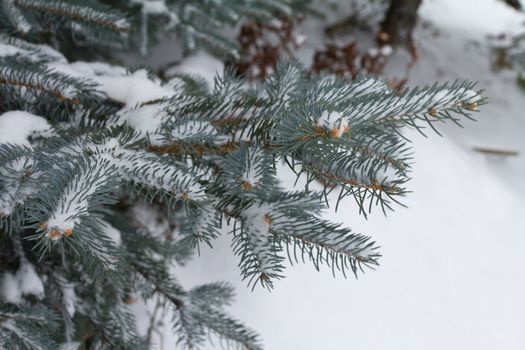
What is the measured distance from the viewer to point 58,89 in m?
0.96

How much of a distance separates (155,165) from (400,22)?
3.62 metres

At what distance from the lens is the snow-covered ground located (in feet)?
5.43

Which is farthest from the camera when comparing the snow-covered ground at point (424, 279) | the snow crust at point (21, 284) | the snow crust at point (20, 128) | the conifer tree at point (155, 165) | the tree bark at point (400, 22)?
the tree bark at point (400, 22)

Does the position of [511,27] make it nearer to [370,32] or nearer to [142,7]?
[370,32]

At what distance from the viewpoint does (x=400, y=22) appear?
390 centimetres

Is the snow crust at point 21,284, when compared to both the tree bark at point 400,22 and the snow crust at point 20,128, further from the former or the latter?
the tree bark at point 400,22

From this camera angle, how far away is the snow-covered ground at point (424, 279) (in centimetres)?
166

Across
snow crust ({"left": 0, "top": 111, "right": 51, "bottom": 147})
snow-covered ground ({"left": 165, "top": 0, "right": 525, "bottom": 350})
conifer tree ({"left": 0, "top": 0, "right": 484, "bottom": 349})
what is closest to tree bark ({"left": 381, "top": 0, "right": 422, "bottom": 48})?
snow-covered ground ({"left": 165, "top": 0, "right": 525, "bottom": 350})

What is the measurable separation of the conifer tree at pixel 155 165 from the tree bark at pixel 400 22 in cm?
305

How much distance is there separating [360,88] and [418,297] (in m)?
1.31

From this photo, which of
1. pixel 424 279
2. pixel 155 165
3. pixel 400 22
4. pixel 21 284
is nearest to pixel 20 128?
pixel 155 165

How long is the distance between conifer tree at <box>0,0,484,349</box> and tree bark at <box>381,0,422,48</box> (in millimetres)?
3053

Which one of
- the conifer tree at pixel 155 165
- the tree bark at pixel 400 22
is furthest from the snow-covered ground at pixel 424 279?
the tree bark at pixel 400 22

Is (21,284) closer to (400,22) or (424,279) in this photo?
(424,279)
